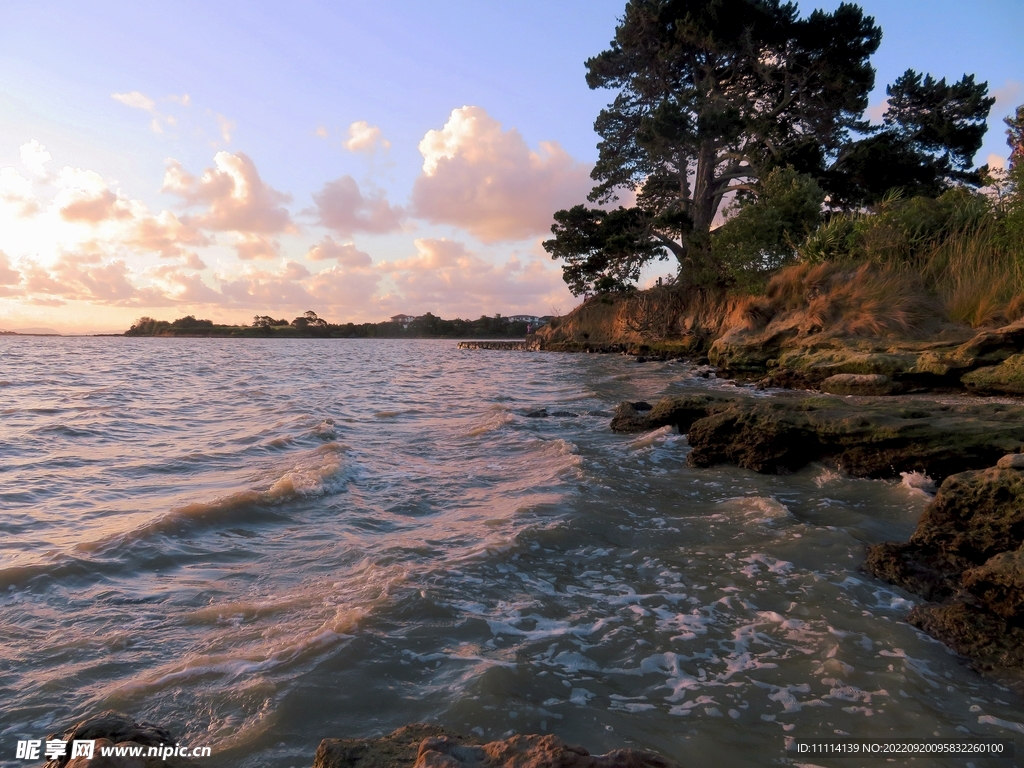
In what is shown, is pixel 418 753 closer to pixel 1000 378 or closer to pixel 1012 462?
pixel 1012 462

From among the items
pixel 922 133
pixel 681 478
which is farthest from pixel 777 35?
pixel 681 478

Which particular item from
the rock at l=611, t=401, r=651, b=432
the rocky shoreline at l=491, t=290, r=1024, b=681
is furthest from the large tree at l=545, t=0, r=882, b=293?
the rock at l=611, t=401, r=651, b=432

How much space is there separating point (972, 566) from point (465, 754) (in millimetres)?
3346

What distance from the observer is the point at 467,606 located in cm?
327

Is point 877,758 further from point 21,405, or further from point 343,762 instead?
point 21,405

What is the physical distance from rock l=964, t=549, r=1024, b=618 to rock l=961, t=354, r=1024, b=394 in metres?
7.62

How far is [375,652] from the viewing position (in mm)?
2740

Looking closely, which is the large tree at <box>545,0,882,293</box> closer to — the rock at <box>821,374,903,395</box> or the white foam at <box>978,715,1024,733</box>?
the rock at <box>821,374,903,395</box>

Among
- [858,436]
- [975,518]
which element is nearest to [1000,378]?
[858,436]

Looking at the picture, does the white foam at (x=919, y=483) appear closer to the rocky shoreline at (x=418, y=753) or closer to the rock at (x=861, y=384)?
the rocky shoreline at (x=418, y=753)

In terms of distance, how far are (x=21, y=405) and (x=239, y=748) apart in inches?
494

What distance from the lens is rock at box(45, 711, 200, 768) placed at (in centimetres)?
169

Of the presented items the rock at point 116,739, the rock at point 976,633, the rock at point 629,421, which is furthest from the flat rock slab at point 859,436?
the rock at point 116,739

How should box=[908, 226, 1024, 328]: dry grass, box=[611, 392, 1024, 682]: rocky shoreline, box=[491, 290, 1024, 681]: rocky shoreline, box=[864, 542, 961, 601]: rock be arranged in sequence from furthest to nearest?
box=[908, 226, 1024, 328]: dry grass, box=[864, 542, 961, 601]: rock, box=[491, 290, 1024, 681]: rocky shoreline, box=[611, 392, 1024, 682]: rocky shoreline
